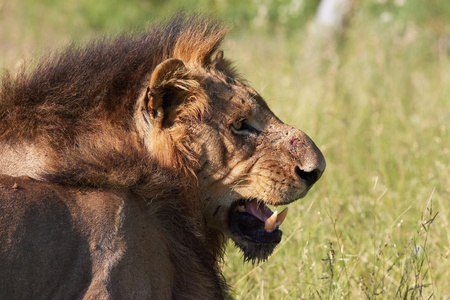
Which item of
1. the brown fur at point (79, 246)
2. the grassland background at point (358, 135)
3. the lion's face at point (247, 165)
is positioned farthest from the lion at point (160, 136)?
the grassland background at point (358, 135)

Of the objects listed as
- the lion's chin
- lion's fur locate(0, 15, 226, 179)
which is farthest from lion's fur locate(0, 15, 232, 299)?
the lion's chin

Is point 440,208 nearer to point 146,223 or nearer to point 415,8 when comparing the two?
point 146,223

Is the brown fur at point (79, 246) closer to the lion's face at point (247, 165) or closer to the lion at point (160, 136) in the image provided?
the lion at point (160, 136)

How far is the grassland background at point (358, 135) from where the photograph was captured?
3.93m

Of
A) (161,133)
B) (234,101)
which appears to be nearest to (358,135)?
(234,101)

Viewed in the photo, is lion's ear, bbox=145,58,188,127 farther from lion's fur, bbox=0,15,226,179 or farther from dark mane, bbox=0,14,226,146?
dark mane, bbox=0,14,226,146

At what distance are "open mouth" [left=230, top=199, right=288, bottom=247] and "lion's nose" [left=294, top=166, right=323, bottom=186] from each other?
237 millimetres

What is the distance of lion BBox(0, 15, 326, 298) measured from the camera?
297cm

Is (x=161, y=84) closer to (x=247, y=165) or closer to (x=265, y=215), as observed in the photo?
(x=247, y=165)

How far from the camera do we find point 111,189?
113 inches

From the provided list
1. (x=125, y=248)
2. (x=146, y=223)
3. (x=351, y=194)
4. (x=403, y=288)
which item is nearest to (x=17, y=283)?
(x=125, y=248)

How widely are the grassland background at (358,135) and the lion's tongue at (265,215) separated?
1.11 feet

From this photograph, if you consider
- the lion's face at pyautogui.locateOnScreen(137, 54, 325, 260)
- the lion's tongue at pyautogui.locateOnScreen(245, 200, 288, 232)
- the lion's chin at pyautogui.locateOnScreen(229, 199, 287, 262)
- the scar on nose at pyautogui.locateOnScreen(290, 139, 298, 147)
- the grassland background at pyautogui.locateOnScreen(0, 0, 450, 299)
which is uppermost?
the scar on nose at pyautogui.locateOnScreen(290, 139, 298, 147)

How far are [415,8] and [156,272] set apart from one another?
9629 millimetres
